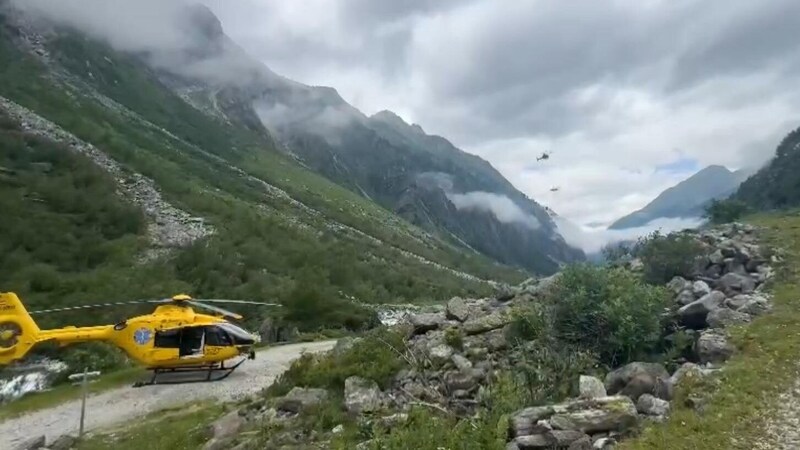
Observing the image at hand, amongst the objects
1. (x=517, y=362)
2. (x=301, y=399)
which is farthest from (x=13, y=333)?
(x=517, y=362)

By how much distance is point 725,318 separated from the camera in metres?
12.7

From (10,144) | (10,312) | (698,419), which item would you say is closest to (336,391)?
(698,419)

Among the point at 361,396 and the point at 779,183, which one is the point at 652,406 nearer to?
the point at 361,396

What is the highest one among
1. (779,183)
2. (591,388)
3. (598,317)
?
(779,183)

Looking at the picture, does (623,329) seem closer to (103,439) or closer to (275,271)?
(103,439)

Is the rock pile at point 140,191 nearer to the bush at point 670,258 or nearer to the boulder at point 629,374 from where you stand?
the bush at point 670,258

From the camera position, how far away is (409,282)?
66250 millimetres

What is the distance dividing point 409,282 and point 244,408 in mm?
52196

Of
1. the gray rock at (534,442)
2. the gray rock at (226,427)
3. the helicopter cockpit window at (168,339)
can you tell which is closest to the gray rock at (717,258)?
the gray rock at (534,442)

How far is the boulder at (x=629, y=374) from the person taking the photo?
10.3m

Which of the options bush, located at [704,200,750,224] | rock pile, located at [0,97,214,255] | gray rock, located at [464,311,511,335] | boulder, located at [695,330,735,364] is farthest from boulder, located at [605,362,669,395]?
rock pile, located at [0,97,214,255]

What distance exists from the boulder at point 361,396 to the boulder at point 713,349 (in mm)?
6133

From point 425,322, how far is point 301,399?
413 cm

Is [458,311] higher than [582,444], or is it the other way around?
[458,311]
